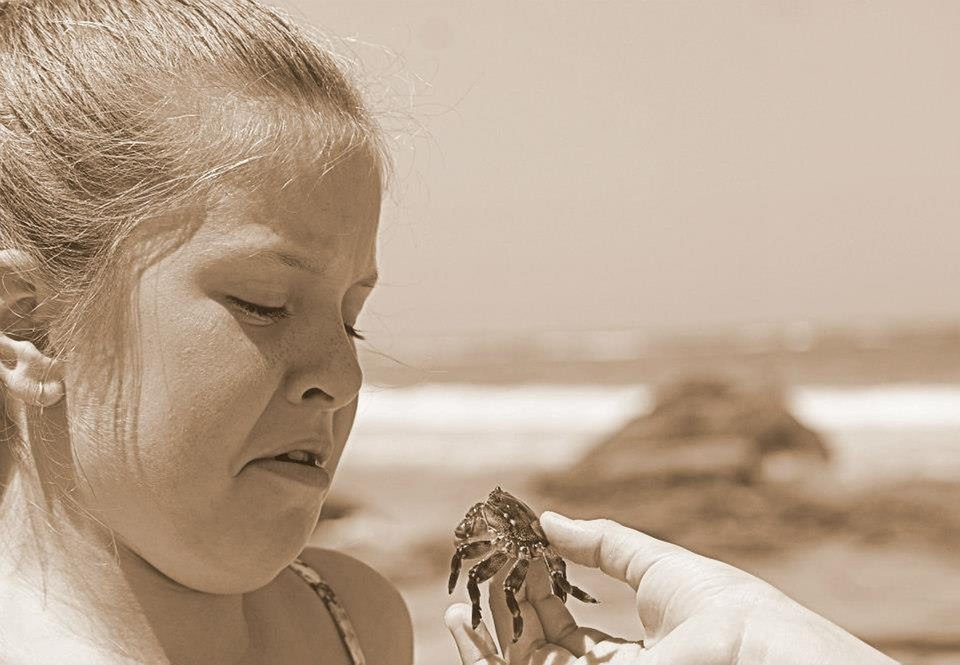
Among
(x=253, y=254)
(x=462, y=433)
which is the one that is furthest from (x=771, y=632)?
(x=462, y=433)

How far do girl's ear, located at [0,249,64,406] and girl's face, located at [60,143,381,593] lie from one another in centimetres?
3

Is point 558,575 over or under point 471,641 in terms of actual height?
over

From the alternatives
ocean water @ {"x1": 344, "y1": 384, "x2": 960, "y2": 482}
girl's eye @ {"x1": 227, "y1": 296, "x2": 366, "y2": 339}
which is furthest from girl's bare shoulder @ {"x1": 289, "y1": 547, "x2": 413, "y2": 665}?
ocean water @ {"x1": 344, "y1": 384, "x2": 960, "y2": 482}

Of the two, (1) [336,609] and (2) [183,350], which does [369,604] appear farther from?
(2) [183,350]

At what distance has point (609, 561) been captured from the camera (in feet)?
5.27

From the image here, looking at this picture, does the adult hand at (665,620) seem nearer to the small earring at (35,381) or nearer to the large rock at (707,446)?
the small earring at (35,381)

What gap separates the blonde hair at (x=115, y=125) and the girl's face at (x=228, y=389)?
5 centimetres

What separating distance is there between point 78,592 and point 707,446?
15.6 feet

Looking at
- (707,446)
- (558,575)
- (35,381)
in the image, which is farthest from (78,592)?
(707,446)

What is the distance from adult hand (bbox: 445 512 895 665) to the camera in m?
1.37

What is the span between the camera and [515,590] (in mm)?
1612

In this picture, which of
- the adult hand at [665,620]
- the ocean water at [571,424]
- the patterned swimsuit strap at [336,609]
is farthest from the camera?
the ocean water at [571,424]

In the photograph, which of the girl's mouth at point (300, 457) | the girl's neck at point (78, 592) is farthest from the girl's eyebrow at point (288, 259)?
the girl's neck at point (78, 592)

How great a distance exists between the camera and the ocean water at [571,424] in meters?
7.23
